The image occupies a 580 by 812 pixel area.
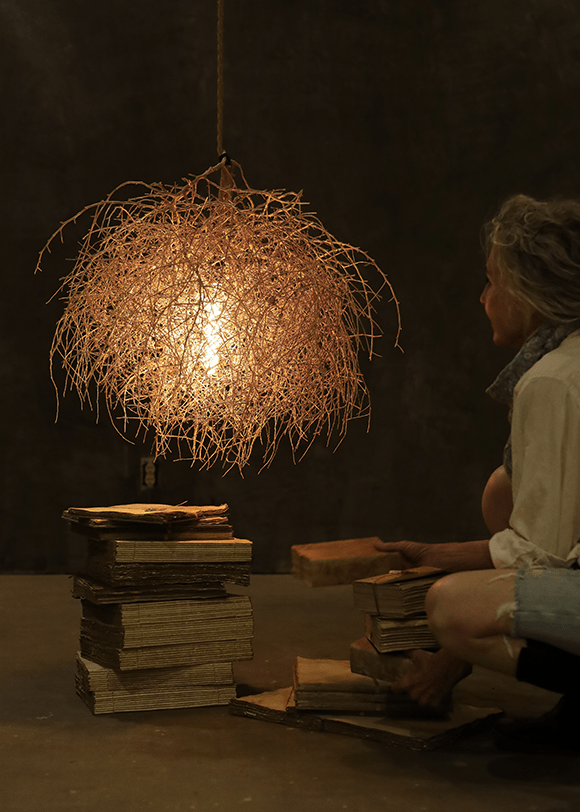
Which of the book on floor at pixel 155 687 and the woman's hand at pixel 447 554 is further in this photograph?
the book on floor at pixel 155 687

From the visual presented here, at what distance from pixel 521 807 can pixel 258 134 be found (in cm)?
342

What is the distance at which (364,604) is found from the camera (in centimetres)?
205

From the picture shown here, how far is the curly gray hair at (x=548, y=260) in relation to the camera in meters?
1.73

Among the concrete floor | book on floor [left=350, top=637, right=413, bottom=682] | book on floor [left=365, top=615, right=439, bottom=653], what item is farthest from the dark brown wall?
book on floor [left=365, top=615, right=439, bottom=653]

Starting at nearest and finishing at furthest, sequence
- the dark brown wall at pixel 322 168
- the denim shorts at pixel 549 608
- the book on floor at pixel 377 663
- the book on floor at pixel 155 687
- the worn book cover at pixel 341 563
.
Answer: the denim shorts at pixel 549 608 → the worn book cover at pixel 341 563 → the book on floor at pixel 377 663 → the book on floor at pixel 155 687 → the dark brown wall at pixel 322 168

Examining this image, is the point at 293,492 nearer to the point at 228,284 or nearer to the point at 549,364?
the point at 228,284

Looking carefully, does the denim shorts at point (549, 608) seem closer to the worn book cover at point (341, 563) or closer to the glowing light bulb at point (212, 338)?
the worn book cover at point (341, 563)

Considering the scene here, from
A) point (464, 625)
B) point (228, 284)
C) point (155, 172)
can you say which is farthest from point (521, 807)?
point (155, 172)

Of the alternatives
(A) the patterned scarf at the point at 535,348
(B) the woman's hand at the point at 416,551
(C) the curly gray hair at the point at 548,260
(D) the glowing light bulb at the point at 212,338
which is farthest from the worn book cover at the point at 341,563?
(C) the curly gray hair at the point at 548,260

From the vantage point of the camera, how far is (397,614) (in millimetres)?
1988

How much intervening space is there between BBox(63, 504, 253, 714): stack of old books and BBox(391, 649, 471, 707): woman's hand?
0.47 m

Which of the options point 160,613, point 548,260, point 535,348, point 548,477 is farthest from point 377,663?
point 548,260

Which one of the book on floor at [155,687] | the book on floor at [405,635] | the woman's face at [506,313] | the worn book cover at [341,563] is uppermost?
the woman's face at [506,313]

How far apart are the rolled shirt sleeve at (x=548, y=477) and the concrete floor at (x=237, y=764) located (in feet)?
1.50
